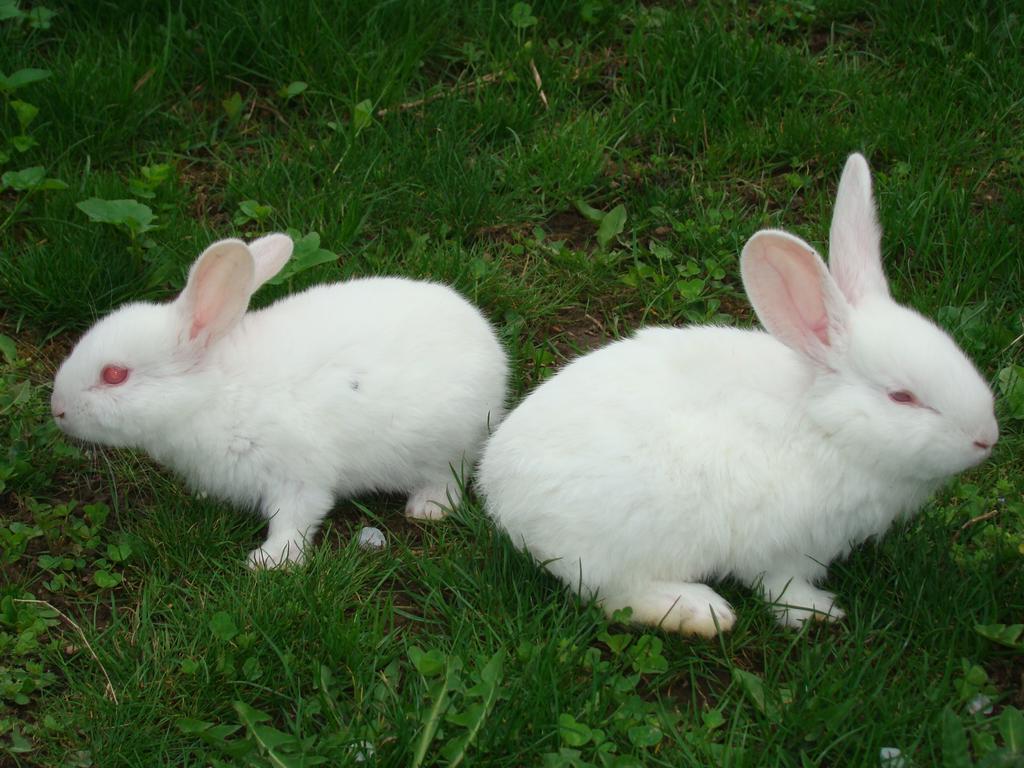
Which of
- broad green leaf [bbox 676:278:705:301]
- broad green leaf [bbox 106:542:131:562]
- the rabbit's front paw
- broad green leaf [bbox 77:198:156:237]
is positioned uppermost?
broad green leaf [bbox 77:198:156:237]

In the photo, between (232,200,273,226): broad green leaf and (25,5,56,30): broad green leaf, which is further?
(25,5,56,30): broad green leaf

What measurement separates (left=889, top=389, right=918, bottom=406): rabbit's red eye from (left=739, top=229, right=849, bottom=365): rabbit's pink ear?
0.19 meters

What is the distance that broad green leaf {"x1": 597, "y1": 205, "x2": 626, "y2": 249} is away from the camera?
4.93m

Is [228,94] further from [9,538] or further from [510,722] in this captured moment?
[510,722]

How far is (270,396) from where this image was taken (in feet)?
13.1

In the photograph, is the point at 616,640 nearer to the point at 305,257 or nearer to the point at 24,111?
the point at 305,257

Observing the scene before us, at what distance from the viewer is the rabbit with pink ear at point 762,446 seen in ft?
11.2

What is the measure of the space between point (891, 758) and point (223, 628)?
1.72m

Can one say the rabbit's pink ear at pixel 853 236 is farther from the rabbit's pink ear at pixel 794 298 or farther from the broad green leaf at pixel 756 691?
the broad green leaf at pixel 756 691

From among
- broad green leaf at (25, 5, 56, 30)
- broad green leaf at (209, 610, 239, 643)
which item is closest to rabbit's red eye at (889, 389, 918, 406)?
broad green leaf at (209, 610, 239, 643)

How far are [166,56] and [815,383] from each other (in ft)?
10.2

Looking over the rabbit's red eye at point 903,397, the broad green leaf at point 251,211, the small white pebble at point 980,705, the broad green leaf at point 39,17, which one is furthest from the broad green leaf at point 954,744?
the broad green leaf at point 39,17

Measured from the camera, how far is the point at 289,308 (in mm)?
4211

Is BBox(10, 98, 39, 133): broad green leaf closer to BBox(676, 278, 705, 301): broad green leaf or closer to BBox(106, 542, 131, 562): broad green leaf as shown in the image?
BBox(106, 542, 131, 562): broad green leaf
